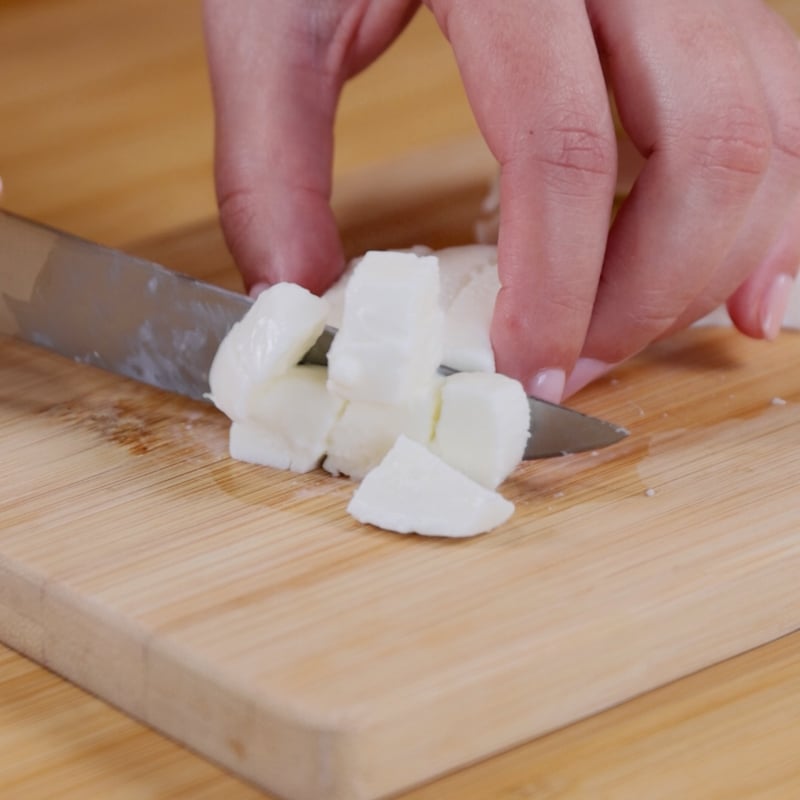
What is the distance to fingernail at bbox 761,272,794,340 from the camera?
1923 millimetres

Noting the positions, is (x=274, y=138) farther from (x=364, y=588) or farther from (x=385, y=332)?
(x=364, y=588)

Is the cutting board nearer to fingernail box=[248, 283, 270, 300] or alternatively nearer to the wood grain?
the wood grain

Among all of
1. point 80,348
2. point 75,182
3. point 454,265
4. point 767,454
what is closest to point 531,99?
point 454,265

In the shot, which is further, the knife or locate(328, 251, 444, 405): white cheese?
the knife

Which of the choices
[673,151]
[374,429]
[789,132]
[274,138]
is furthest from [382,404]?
[789,132]

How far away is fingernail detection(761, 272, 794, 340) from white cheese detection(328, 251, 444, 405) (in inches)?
21.8

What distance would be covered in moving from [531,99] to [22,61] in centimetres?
174

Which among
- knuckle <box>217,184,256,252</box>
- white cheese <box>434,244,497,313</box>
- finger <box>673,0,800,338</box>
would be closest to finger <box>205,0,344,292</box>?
knuckle <box>217,184,256,252</box>

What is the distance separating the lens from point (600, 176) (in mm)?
1673

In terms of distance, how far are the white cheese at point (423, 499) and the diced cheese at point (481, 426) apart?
0.05 m

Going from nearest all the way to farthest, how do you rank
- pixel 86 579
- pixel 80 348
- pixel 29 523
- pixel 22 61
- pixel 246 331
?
pixel 86 579
pixel 29 523
pixel 246 331
pixel 80 348
pixel 22 61

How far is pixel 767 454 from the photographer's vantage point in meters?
1.64

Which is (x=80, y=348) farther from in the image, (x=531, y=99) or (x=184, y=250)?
(x=531, y=99)

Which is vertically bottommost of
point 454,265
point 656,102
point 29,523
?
point 29,523
